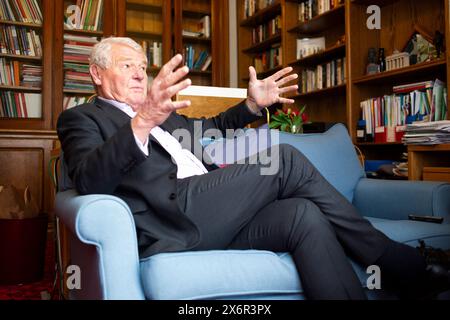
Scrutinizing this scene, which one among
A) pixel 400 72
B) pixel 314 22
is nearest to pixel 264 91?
pixel 400 72

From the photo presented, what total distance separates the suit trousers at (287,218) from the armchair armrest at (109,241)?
0.20m

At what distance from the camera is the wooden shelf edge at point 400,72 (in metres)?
2.60

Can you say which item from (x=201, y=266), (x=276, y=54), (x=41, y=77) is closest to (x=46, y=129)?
(x=41, y=77)

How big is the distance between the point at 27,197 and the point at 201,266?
1.67 metres

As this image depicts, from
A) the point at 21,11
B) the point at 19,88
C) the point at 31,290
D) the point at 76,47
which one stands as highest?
the point at 21,11

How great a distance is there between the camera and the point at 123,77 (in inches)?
63.2

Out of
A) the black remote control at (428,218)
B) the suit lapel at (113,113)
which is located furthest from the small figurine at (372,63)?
the suit lapel at (113,113)

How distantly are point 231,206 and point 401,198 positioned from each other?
30.9 inches

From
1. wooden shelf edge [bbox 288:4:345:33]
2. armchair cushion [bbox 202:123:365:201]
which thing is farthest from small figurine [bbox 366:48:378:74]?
armchair cushion [bbox 202:123:365:201]

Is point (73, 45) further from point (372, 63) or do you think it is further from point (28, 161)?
point (372, 63)

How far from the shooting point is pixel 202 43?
4387mm

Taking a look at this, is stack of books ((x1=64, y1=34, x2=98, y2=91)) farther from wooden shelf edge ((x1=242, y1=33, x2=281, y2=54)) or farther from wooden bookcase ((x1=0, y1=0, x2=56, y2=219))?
wooden shelf edge ((x1=242, y1=33, x2=281, y2=54))

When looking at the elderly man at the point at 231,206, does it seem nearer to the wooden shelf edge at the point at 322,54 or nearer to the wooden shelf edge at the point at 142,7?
the wooden shelf edge at the point at 322,54
